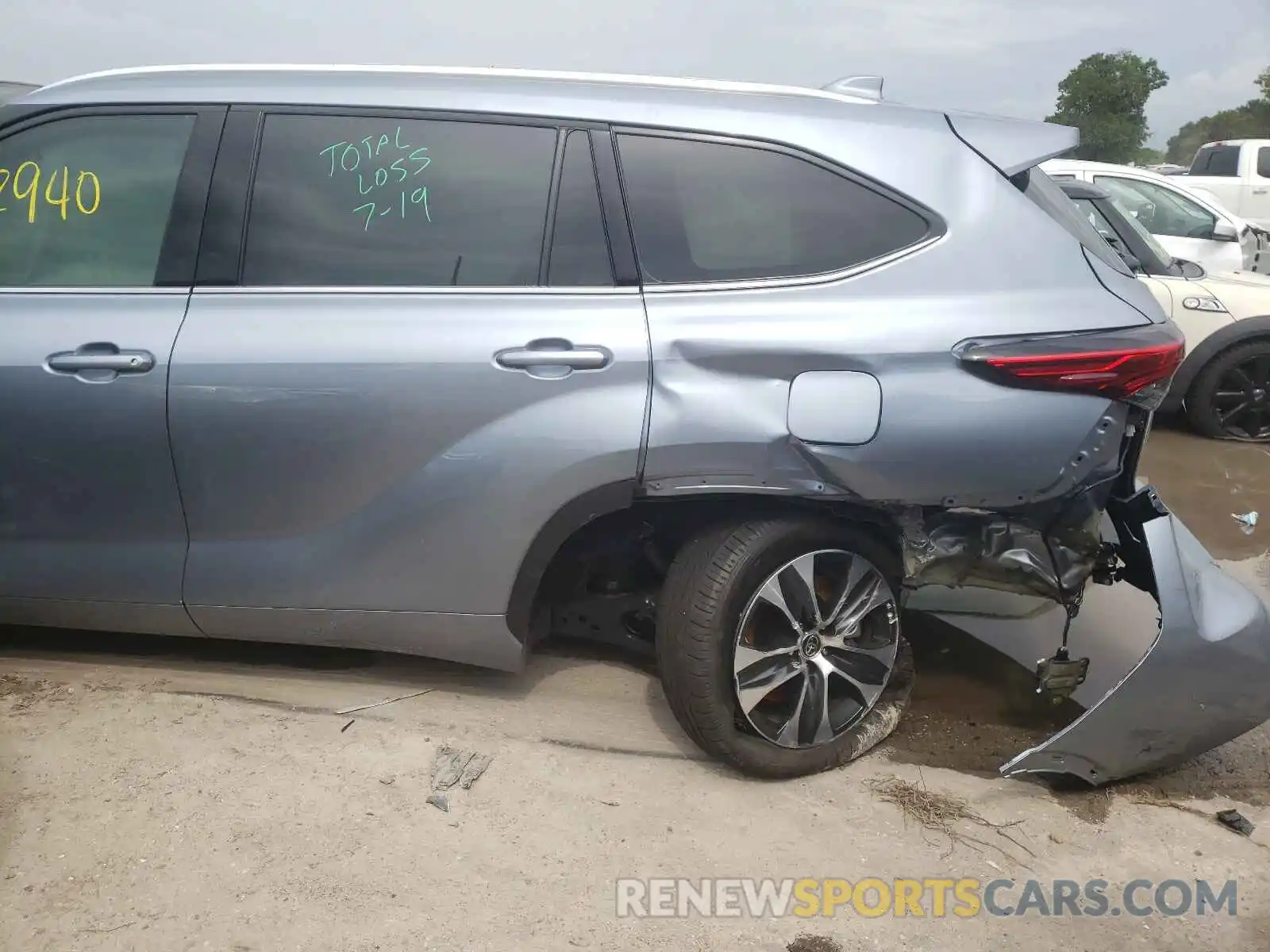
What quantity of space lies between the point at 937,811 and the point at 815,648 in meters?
0.55

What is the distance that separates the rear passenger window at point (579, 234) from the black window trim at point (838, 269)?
0.10m

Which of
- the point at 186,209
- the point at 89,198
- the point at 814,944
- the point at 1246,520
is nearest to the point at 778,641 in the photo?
the point at 814,944

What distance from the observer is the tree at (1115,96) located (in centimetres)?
4294

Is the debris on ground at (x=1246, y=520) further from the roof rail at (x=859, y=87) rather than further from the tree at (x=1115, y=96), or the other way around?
the tree at (x=1115, y=96)

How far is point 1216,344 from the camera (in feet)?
21.7

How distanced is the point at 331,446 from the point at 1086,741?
217 centimetres

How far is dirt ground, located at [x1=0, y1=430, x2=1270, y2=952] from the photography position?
2256 millimetres

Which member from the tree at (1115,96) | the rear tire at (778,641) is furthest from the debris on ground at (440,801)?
the tree at (1115,96)

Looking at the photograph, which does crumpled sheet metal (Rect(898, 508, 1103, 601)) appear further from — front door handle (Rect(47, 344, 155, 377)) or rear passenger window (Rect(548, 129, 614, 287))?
front door handle (Rect(47, 344, 155, 377))

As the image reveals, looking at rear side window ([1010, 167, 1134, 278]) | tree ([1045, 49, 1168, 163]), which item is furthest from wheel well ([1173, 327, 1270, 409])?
tree ([1045, 49, 1168, 163])

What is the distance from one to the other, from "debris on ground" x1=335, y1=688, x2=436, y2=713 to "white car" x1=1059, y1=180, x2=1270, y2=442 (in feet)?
18.2

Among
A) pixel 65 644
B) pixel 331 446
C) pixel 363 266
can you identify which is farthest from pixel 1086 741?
pixel 65 644

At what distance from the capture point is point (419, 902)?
228 cm

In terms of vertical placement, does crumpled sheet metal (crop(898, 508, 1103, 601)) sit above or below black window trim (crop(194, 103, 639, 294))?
below
